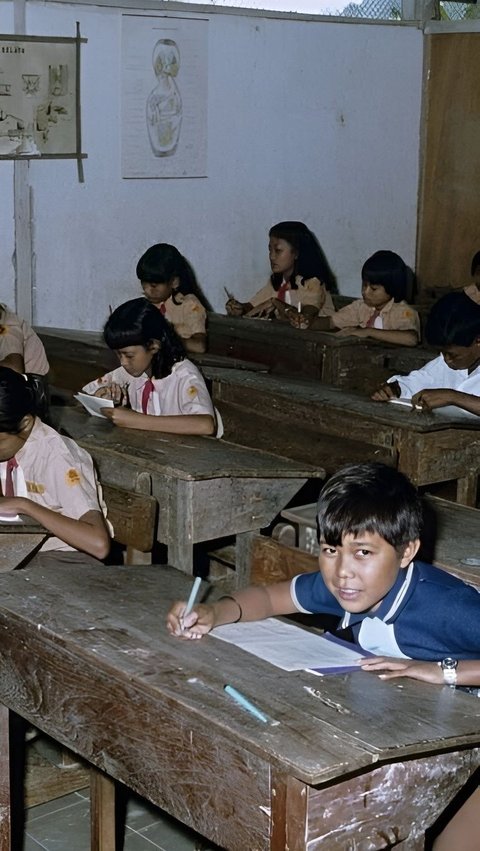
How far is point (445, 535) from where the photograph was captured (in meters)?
3.14

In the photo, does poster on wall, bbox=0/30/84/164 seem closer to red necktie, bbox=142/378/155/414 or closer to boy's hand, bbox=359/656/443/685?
red necktie, bbox=142/378/155/414

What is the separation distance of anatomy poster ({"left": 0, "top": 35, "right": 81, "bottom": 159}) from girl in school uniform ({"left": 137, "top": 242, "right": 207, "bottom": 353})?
103cm

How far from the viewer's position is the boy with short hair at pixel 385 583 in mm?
2195

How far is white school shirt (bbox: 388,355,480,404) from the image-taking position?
14.7 ft

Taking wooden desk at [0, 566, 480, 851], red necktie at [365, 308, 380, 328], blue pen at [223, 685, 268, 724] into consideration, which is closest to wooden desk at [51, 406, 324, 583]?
wooden desk at [0, 566, 480, 851]

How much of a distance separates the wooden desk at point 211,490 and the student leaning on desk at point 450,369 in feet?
2.70

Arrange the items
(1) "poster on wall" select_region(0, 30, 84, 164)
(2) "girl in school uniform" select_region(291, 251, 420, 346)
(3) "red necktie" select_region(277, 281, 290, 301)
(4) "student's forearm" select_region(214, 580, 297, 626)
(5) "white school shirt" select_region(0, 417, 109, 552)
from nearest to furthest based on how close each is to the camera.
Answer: (4) "student's forearm" select_region(214, 580, 297, 626) → (5) "white school shirt" select_region(0, 417, 109, 552) → (2) "girl in school uniform" select_region(291, 251, 420, 346) → (1) "poster on wall" select_region(0, 30, 84, 164) → (3) "red necktie" select_region(277, 281, 290, 301)

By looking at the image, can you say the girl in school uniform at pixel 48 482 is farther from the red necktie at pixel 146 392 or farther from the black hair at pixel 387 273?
the black hair at pixel 387 273

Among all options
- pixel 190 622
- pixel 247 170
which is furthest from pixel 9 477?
pixel 247 170

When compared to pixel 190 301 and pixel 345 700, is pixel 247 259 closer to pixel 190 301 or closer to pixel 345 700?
pixel 190 301

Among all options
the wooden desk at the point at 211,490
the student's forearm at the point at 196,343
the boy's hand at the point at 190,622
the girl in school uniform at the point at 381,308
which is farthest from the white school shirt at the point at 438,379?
the boy's hand at the point at 190,622

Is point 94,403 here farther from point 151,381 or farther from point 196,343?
point 196,343

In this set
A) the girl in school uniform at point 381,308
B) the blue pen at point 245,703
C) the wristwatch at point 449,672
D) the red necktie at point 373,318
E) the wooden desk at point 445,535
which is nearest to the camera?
the blue pen at point 245,703

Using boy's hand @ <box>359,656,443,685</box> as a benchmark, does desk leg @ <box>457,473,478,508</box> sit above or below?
below
